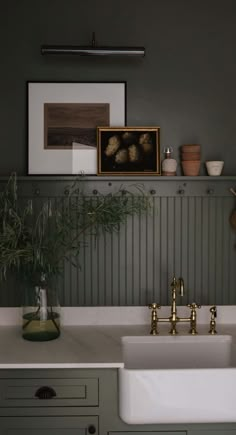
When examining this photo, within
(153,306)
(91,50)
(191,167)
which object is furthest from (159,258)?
(91,50)

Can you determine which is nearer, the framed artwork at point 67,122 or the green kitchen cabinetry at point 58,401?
the green kitchen cabinetry at point 58,401

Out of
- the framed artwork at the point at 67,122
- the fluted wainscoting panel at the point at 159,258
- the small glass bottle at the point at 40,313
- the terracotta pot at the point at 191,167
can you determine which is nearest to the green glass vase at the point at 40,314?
the small glass bottle at the point at 40,313

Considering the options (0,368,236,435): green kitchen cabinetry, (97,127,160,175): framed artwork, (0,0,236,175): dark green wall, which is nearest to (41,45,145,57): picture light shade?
(0,0,236,175): dark green wall

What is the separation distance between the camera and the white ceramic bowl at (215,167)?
268cm

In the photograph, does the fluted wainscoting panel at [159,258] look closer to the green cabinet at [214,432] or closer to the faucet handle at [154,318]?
the faucet handle at [154,318]

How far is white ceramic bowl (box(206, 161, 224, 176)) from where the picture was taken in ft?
8.80

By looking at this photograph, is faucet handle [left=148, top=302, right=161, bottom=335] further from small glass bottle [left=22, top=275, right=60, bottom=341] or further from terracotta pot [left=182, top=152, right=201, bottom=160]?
terracotta pot [left=182, top=152, right=201, bottom=160]

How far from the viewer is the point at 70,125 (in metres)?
2.72

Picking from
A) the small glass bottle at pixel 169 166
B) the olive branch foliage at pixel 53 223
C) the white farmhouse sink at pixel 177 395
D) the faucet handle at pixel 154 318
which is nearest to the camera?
the white farmhouse sink at pixel 177 395

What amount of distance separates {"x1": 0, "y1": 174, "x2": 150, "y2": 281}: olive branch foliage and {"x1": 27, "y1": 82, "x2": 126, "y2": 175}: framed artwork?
5.1 inches

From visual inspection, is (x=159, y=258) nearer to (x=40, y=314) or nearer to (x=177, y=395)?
(x=40, y=314)

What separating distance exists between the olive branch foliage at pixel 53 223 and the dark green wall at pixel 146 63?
250 mm

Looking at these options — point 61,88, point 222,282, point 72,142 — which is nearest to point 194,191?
point 222,282

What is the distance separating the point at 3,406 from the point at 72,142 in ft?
4.11
